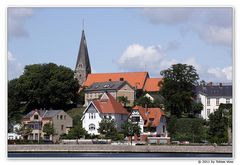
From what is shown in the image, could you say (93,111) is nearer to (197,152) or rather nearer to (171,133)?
(171,133)

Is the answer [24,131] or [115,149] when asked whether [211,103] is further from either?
[115,149]

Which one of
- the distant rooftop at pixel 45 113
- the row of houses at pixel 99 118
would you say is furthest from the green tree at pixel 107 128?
the distant rooftop at pixel 45 113

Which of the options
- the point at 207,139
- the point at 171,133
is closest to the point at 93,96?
the point at 171,133

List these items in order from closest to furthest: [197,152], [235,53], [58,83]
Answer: [235,53] < [197,152] < [58,83]

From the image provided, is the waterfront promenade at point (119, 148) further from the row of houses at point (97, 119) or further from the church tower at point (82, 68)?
the church tower at point (82, 68)

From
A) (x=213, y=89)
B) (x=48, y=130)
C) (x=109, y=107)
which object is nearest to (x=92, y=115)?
(x=109, y=107)

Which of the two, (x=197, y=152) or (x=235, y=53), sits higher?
(x=235, y=53)
